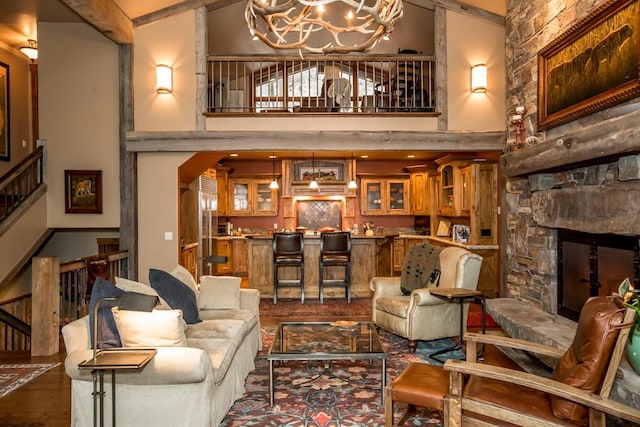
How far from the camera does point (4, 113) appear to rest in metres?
7.13

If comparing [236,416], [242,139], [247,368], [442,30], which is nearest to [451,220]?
[442,30]

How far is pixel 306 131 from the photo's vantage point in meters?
6.01

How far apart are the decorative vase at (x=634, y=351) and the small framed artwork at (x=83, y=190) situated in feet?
19.5

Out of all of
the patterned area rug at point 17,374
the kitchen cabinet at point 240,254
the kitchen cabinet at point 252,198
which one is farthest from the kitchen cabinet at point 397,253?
the patterned area rug at point 17,374

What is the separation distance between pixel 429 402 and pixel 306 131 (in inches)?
169

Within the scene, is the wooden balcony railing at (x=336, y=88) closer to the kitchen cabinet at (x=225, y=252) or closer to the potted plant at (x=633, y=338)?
the kitchen cabinet at (x=225, y=252)

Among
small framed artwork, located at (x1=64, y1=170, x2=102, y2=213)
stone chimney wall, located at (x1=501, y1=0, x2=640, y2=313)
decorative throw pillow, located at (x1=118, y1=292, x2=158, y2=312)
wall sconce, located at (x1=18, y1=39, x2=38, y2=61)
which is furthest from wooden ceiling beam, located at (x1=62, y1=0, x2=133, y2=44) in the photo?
stone chimney wall, located at (x1=501, y1=0, x2=640, y2=313)

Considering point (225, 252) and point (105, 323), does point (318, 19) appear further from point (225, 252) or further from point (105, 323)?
point (225, 252)

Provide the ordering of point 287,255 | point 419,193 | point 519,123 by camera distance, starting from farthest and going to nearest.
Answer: point 419,193, point 287,255, point 519,123

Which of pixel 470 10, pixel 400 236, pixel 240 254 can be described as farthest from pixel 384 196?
pixel 470 10

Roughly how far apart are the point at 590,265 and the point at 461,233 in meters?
4.00

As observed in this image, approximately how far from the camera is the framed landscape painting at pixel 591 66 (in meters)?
2.98

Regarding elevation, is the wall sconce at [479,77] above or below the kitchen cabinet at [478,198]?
above

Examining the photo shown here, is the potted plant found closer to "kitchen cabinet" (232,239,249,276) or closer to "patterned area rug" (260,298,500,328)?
"patterned area rug" (260,298,500,328)
